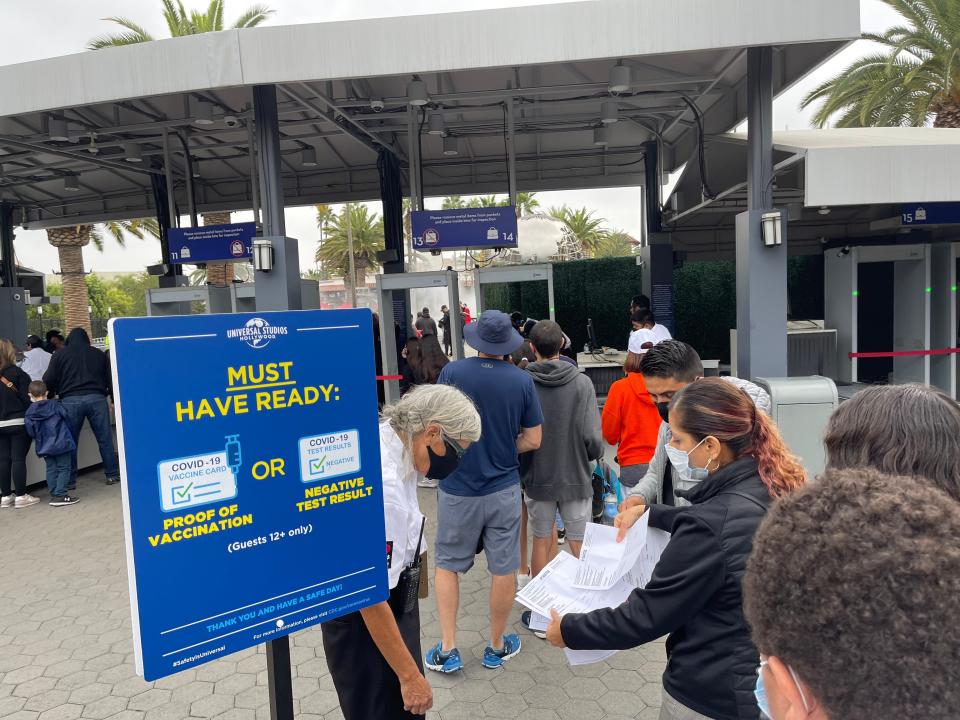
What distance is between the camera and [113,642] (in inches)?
171

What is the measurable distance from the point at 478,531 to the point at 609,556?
5.54 ft

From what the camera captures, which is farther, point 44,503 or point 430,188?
point 430,188

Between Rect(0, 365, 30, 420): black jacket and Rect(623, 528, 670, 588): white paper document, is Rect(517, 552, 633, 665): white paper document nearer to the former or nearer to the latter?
Rect(623, 528, 670, 588): white paper document

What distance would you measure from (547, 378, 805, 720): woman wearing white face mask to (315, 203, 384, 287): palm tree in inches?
1709

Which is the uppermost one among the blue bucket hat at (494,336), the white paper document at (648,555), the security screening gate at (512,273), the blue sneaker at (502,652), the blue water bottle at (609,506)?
the security screening gate at (512,273)

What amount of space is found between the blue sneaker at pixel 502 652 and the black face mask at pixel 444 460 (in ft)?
→ 5.79

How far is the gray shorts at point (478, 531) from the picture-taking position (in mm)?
3727

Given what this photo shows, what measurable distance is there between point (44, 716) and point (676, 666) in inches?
135

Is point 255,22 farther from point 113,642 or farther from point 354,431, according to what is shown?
point 354,431

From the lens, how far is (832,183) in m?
6.36

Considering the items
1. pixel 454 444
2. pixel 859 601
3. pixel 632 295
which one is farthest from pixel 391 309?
pixel 859 601

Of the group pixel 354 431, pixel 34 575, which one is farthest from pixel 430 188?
pixel 354 431

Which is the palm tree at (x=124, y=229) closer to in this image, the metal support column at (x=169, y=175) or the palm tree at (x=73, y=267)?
the palm tree at (x=73, y=267)

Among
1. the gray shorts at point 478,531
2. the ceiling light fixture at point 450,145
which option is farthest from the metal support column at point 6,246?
the gray shorts at point 478,531
